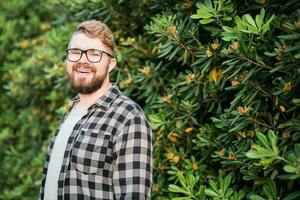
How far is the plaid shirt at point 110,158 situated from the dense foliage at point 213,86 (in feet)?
1.50

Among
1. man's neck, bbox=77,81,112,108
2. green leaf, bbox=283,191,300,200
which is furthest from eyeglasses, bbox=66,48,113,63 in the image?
green leaf, bbox=283,191,300,200

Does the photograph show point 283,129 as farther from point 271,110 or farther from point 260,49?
point 260,49

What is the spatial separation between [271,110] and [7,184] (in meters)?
4.07

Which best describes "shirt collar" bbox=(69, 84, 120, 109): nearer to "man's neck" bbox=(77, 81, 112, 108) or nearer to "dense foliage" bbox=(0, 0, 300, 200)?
"man's neck" bbox=(77, 81, 112, 108)

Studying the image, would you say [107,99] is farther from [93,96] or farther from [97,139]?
Answer: [97,139]

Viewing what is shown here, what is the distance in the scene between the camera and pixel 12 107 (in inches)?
240

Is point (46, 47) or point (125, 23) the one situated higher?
point (125, 23)

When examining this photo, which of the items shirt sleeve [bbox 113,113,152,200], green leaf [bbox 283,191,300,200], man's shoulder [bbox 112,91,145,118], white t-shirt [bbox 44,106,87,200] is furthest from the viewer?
white t-shirt [bbox 44,106,87,200]

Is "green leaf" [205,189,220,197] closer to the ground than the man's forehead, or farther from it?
closer to the ground

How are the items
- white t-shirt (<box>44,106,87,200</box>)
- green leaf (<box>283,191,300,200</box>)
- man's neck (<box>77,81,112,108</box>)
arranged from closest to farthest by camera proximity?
green leaf (<box>283,191,300,200</box>) → white t-shirt (<box>44,106,87,200</box>) → man's neck (<box>77,81,112,108</box>)

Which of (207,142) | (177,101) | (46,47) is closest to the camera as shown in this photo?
(207,142)

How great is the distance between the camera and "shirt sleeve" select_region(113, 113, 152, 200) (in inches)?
96.7

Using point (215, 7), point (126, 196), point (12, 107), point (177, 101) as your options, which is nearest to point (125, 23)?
point (177, 101)

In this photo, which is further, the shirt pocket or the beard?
the beard
